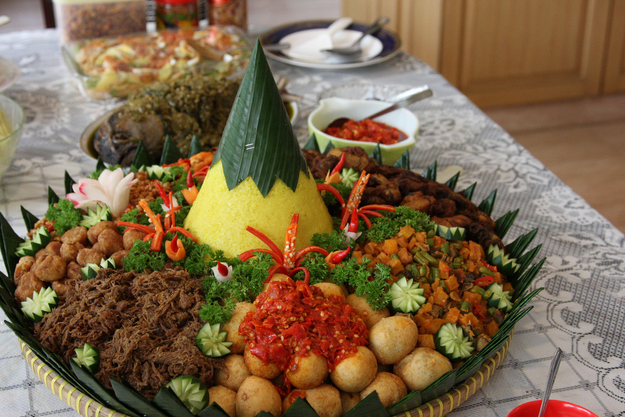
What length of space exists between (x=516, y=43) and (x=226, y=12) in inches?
95.3

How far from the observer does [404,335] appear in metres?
0.99

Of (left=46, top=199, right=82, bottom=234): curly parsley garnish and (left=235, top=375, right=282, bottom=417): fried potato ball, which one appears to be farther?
(left=46, top=199, right=82, bottom=234): curly parsley garnish

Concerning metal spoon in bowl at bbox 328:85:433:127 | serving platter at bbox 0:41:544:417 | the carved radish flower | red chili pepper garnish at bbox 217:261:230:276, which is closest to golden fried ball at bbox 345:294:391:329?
serving platter at bbox 0:41:544:417

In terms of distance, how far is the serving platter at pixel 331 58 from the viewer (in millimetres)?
2465

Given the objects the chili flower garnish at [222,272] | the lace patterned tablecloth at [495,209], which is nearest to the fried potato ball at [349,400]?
the lace patterned tablecloth at [495,209]

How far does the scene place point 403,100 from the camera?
2010 millimetres

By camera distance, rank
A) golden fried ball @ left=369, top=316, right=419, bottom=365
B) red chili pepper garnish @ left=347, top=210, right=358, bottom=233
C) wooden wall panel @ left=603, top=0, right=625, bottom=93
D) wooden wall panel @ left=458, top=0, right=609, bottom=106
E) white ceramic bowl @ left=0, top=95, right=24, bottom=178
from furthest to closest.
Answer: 1. wooden wall panel @ left=603, top=0, right=625, bottom=93
2. wooden wall panel @ left=458, top=0, right=609, bottom=106
3. white ceramic bowl @ left=0, top=95, right=24, bottom=178
4. red chili pepper garnish @ left=347, top=210, right=358, bottom=233
5. golden fried ball @ left=369, top=316, right=419, bottom=365

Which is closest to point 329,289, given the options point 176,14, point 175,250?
point 175,250

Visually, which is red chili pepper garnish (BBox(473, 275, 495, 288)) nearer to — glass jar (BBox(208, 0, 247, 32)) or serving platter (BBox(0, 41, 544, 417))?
serving platter (BBox(0, 41, 544, 417))

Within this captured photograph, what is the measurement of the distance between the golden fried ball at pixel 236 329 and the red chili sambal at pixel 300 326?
0.4 inches

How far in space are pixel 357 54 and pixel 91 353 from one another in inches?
77.0

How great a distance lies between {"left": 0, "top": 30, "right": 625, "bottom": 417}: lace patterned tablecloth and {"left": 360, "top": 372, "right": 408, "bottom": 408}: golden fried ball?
0.15 meters

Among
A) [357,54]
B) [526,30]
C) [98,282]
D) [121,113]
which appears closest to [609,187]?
[526,30]

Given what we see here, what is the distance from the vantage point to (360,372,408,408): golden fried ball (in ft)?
3.05
